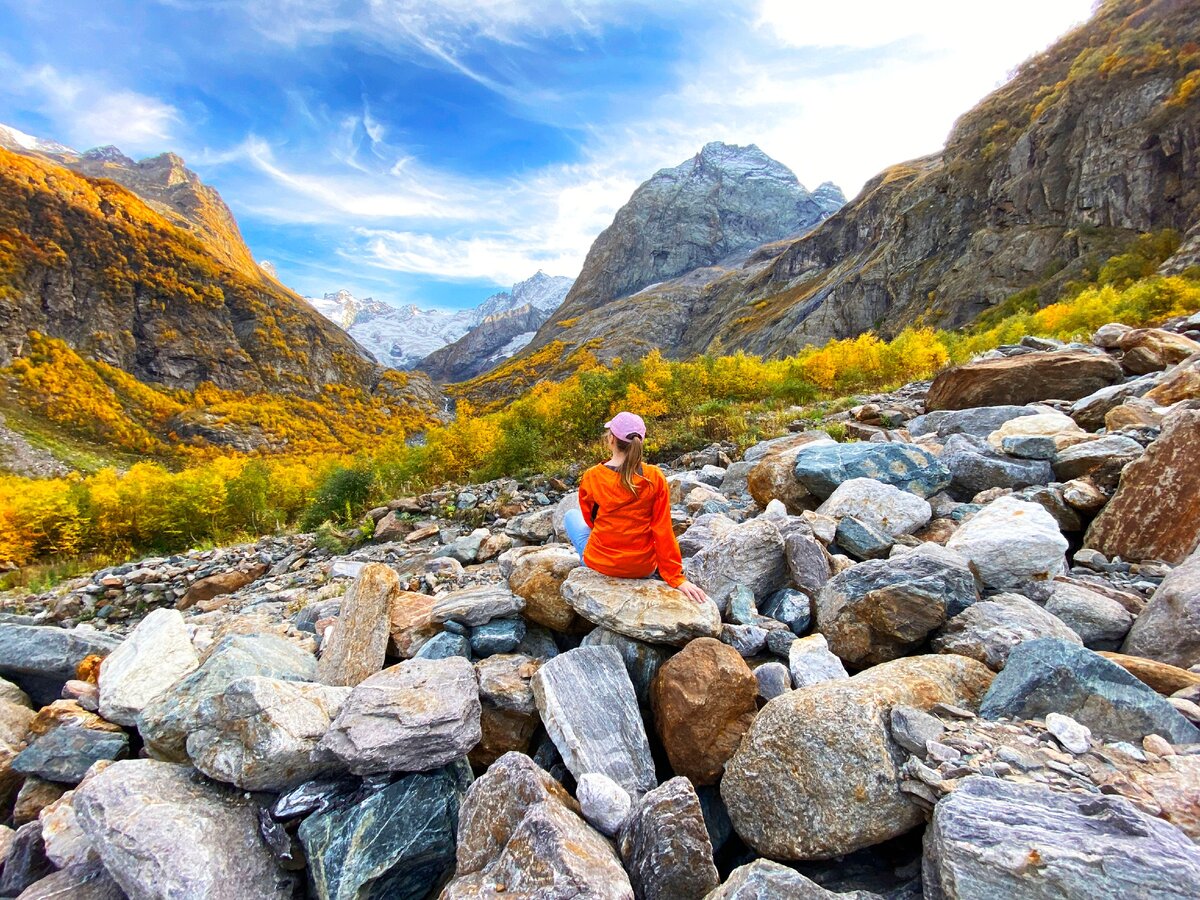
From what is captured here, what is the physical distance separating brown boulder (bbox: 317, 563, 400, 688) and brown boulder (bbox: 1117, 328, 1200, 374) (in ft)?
40.4

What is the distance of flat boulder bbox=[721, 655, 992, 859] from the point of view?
6.67 feet

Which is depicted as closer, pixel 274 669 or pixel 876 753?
pixel 876 753

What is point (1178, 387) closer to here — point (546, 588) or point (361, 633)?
point (546, 588)

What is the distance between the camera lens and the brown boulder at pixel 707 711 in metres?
2.67

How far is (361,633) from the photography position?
3732 mm

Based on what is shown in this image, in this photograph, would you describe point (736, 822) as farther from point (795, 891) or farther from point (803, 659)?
point (803, 659)

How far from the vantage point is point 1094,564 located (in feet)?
12.2

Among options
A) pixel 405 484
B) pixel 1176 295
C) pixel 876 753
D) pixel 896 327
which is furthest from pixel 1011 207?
pixel 876 753

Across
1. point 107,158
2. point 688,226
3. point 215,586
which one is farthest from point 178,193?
point 215,586

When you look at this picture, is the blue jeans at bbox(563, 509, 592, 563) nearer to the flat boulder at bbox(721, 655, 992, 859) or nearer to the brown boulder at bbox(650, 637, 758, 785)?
the brown boulder at bbox(650, 637, 758, 785)

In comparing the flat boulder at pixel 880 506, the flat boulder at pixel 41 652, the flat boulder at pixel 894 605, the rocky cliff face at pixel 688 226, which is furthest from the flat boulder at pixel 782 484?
the rocky cliff face at pixel 688 226

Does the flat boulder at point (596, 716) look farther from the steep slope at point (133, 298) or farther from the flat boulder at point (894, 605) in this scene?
the steep slope at point (133, 298)

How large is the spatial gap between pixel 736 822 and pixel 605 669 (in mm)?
1046

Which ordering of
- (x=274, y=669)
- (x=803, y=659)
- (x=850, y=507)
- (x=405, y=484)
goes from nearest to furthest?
1. (x=803, y=659)
2. (x=274, y=669)
3. (x=850, y=507)
4. (x=405, y=484)
